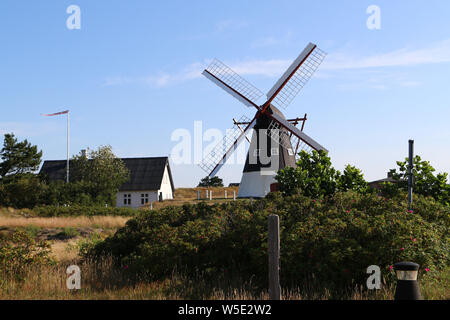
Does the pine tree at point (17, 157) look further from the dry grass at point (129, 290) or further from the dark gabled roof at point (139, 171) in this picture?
the dry grass at point (129, 290)

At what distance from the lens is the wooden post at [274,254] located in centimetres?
767

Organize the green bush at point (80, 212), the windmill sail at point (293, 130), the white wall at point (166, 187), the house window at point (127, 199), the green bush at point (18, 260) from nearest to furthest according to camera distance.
→ 1. the green bush at point (18, 260)
2. the windmill sail at point (293, 130)
3. the green bush at point (80, 212)
4. the house window at point (127, 199)
5. the white wall at point (166, 187)

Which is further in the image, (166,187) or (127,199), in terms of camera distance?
(166,187)

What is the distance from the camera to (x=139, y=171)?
54281 millimetres

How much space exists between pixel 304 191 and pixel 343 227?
18.1 feet

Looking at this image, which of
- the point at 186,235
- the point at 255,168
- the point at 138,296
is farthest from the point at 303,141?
the point at 138,296

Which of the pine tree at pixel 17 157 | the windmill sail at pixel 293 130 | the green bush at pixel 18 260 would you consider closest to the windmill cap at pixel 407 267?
the green bush at pixel 18 260

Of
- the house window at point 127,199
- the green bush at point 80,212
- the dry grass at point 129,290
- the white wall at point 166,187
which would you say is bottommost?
the dry grass at point 129,290

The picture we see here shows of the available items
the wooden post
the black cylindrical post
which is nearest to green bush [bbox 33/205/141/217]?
the wooden post

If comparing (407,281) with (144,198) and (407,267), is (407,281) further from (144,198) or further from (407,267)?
(144,198)

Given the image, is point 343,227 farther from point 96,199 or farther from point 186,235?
point 96,199

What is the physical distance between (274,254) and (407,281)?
2291 mm

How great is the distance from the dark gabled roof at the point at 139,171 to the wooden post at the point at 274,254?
44.5 m

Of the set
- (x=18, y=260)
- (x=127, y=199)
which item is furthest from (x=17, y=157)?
(x=18, y=260)
